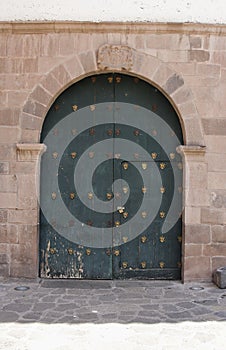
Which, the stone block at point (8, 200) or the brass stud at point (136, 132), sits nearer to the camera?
Answer: the stone block at point (8, 200)

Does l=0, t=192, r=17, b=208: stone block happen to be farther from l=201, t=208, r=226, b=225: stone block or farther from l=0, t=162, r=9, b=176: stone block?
l=201, t=208, r=226, b=225: stone block

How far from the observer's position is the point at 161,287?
5254 millimetres

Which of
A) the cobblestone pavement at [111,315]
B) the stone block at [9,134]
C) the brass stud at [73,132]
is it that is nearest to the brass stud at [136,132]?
the brass stud at [73,132]

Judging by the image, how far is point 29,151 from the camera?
5.44 meters

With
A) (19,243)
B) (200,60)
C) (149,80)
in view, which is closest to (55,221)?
(19,243)

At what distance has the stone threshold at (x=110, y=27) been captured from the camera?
17.8 feet

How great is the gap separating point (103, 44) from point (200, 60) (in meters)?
1.16

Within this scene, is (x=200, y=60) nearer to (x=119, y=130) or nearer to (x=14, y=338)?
(x=119, y=130)

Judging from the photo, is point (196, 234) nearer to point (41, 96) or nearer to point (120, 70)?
point (120, 70)

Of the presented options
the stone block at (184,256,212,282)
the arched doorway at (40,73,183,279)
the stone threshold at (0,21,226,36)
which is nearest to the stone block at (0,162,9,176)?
the arched doorway at (40,73,183,279)

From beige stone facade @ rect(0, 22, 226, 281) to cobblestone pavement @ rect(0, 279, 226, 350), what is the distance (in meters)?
0.48

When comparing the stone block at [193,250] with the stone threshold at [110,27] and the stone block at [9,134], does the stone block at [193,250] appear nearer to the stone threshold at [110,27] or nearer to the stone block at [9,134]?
the stone block at [9,134]

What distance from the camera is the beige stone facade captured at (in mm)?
5434

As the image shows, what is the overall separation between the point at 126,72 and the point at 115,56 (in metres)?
0.23
